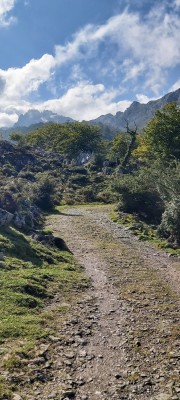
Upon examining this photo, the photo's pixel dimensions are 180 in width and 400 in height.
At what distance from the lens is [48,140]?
145500 mm

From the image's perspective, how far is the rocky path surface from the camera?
11.2 m

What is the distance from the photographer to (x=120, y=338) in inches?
583

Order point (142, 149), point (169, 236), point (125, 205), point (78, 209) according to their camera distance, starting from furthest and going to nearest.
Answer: point (142, 149) → point (78, 209) → point (125, 205) → point (169, 236)

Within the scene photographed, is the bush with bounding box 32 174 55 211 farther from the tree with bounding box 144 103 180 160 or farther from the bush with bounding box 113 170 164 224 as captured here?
the tree with bounding box 144 103 180 160

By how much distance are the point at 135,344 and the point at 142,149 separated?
7772 centimetres

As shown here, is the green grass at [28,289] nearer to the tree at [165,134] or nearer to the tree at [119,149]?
the tree at [165,134]

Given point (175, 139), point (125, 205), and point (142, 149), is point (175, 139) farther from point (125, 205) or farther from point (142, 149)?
point (142, 149)

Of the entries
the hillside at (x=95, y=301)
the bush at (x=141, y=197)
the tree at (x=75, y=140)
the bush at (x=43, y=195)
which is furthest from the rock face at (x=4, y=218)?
the tree at (x=75, y=140)

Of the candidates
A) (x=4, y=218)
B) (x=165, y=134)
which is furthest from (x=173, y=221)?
(x=165, y=134)

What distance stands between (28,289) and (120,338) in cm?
596

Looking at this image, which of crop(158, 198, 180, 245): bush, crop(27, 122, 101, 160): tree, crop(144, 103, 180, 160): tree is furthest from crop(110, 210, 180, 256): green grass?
crop(27, 122, 101, 160): tree

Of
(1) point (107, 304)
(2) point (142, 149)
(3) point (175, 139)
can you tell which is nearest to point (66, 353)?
(1) point (107, 304)

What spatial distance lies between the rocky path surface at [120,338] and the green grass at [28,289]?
804 millimetres

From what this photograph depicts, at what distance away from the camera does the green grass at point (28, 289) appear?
1366 cm
